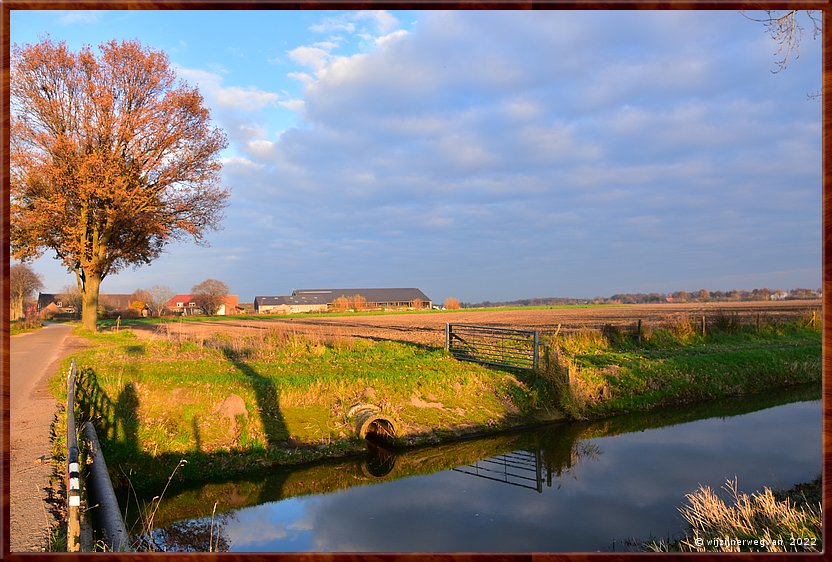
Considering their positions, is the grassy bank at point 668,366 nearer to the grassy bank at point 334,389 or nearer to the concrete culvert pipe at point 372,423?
the grassy bank at point 334,389

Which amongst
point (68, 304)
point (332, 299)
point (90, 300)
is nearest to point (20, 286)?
point (90, 300)

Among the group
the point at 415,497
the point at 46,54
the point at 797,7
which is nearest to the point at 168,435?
the point at 415,497

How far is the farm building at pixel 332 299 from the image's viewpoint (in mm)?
112562

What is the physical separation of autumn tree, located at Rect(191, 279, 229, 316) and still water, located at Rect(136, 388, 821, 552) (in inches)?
3552

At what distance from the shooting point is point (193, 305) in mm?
102000

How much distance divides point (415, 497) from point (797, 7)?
975cm

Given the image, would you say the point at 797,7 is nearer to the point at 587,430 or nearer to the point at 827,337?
the point at 827,337

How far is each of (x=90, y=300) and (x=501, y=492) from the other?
26.1 metres

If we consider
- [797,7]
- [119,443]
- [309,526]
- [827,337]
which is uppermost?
[797,7]

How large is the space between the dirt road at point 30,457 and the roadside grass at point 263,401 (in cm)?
80

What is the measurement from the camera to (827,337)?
3109 millimetres

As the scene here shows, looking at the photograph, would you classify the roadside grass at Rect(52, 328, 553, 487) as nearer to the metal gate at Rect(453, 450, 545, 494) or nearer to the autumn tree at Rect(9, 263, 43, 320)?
the metal gate at Rect(453, 450, 545, 494)

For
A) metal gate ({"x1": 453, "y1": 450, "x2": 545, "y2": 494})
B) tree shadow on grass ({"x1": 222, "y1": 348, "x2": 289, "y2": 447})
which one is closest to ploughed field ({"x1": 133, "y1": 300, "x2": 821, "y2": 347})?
metal gate ({"x1": 453, "y1": 450, "x2": 545, "y2": 494})

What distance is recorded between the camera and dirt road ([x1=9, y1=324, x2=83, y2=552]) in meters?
5.33
